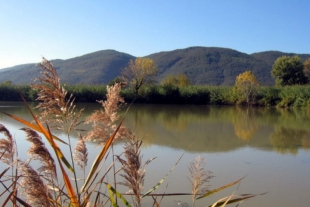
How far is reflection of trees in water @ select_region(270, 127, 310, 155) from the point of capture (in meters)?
7.25

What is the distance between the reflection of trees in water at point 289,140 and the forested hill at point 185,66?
5182 cm

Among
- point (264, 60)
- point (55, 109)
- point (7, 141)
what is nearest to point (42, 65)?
point (55, 109)

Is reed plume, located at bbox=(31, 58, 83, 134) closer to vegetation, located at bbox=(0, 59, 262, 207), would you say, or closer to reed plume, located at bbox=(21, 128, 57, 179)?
vegetation, located at bbox=(0, 59, 262, 207)

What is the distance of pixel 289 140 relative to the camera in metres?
8.36

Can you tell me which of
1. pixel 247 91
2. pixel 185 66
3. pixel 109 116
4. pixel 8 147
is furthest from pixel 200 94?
pixel 185 66

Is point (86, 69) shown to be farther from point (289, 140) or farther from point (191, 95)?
point (289, 140)

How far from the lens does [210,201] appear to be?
352 cm

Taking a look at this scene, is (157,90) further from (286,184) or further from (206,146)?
(286,184)

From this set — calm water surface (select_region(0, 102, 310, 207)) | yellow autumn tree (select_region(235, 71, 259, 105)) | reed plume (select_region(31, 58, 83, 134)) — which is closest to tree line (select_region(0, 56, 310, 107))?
yellow autumn tree (select_region(235, 71, 259, 105))

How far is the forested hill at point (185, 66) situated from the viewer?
65.3 meters

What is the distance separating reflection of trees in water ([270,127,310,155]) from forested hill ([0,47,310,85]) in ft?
170

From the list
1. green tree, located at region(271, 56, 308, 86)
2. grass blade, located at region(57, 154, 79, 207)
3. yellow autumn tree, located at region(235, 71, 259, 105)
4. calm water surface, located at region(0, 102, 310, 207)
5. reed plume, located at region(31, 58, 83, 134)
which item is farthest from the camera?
green tree, located at region(271, 56, 308, 86)

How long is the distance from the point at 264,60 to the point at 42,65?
77.4m

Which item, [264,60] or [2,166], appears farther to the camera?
[264,60]
